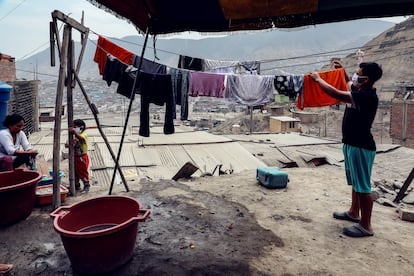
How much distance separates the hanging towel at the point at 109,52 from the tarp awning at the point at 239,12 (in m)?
1.35

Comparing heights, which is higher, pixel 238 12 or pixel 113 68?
pixel 238 12

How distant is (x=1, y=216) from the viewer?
384 cm

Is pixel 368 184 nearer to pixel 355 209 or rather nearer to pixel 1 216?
pixel 355 209

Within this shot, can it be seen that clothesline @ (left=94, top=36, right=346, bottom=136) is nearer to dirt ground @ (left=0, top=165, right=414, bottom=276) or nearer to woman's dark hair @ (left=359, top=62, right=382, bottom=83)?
dirt ground @ (left=0, top=165, right=414, bottom=276)

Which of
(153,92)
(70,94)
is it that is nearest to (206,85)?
(153,92)

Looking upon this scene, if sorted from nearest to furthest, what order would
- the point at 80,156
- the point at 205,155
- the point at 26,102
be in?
the point at 80,156, the point at 205,155, the point at 26,102

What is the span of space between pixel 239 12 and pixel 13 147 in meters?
4.14

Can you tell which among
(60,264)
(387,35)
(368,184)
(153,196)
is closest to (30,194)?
(60,264)

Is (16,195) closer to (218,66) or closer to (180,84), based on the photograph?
(180,84)

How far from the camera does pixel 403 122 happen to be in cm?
2147

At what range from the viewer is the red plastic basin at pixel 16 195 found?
3.81 meters

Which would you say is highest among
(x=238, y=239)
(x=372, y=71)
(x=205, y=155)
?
(x=372, y=71)

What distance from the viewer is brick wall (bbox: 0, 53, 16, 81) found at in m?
11.3

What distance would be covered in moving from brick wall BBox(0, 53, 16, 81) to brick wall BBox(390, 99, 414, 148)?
80.2 feet
